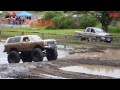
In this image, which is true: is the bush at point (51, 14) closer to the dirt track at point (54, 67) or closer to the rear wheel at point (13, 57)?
the dirt track at point (54, 67)

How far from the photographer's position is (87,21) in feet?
28.7

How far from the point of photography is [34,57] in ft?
28.7

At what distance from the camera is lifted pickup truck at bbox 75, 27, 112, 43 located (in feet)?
28.6

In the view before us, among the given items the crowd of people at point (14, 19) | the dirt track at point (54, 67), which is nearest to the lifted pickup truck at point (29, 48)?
the dirt track at point (54, 67)

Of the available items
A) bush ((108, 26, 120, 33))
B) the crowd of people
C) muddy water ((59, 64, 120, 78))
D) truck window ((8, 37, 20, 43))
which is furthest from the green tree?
truck window ((8, 37, 20, 43))

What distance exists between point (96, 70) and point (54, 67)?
33.0 inches

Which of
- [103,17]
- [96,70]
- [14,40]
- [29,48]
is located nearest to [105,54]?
[96,70]

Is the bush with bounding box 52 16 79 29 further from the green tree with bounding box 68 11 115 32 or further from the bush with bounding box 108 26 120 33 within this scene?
the bush with bounding box 108 26 120 33

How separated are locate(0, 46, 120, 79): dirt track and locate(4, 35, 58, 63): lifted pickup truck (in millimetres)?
153

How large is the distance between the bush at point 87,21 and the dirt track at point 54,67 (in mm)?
464

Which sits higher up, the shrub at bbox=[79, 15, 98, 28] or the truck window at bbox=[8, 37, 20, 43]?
the shrub at bbox=[79, 15, 98, 28]
